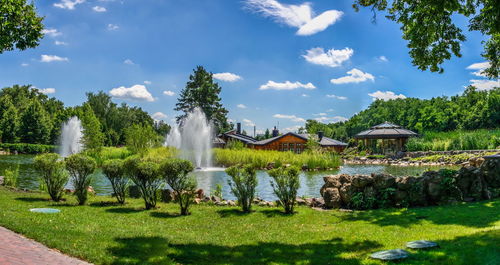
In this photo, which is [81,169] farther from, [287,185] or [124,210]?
[287,185]

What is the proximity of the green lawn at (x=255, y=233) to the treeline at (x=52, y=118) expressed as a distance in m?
26.0

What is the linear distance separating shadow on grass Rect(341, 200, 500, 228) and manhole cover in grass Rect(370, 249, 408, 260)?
217 centimetres

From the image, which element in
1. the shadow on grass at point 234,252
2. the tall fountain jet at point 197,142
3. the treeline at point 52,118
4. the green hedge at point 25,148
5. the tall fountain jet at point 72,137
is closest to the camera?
the shadow on grass at point 234,252

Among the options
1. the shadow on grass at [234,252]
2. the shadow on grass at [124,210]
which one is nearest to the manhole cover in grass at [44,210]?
the shadow on grass at [124,210]

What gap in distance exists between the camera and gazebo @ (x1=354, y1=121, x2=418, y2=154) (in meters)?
36.6

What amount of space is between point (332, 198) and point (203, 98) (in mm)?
46434

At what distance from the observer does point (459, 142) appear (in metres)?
31.5

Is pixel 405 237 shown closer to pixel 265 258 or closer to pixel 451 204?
pixel 265 258

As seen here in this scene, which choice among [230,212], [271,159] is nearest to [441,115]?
[271,159]

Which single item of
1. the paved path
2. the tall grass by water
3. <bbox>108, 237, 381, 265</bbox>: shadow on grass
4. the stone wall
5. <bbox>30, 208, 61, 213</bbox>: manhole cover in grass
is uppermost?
the tall grass by water

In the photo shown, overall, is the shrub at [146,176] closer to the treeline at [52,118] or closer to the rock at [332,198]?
the rock at [332,198]

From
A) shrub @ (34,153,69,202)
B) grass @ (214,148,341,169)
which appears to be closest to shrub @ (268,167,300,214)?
shrub @ (34,153,69,202)

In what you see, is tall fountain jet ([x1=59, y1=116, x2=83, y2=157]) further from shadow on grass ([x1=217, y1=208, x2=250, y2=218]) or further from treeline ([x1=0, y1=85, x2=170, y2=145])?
shadow on grass ([x1=217, y1=208, x2=250, y2=218])

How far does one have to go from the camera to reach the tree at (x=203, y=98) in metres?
53.7
